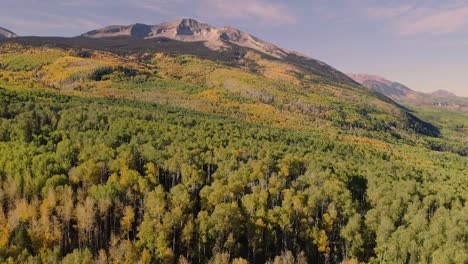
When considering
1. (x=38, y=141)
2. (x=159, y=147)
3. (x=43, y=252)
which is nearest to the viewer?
(x=43, y=252)

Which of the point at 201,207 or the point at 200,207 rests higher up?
the point at 201,207

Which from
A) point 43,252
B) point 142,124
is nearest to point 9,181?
point 43,252

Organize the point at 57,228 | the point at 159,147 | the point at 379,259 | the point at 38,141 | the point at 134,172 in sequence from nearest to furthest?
1. the point at 57,228
2. the point at 379,259
3. the point at 134,172
4. the point at 38,141
5. the point at 159,147

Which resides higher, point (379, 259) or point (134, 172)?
point (134, 172)

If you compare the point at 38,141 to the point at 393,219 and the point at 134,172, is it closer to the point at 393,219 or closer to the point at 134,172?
the point at 134,172

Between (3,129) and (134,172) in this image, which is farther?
(3,129)

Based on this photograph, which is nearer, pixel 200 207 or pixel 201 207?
pixel 201 207
